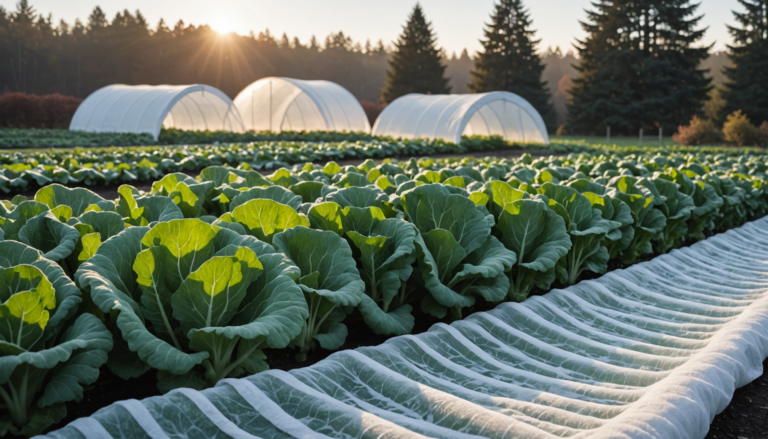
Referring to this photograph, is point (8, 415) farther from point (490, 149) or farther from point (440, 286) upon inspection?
point (490, 149)

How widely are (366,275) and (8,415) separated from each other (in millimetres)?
1490

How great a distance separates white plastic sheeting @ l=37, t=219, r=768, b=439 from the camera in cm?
160

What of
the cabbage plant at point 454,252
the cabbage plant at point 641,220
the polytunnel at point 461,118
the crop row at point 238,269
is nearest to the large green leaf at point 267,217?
the crop row at point 238,269

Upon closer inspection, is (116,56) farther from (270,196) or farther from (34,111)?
(270,196)

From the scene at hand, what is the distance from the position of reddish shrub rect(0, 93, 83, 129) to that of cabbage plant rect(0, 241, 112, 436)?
31.0 metres

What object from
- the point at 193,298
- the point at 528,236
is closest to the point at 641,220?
the point at 528,236

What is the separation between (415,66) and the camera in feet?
129

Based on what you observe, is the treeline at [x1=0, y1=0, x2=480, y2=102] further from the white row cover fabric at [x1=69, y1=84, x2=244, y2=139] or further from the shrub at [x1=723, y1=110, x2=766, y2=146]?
the shrub at [x1=723, y1=110, x2=766, y2=146]

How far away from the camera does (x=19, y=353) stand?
1543 millimetres

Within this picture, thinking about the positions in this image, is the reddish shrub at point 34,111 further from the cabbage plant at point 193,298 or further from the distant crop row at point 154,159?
the cabbage plant at point 193,298

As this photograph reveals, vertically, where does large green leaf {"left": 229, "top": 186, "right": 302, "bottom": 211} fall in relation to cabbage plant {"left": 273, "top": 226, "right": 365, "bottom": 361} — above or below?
above

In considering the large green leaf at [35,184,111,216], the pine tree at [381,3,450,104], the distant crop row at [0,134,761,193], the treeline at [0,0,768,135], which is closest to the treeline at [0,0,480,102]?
the treeline at [0,0,768,135]

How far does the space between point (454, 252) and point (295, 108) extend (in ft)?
72.6

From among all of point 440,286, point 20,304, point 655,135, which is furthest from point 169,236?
point 655,135
